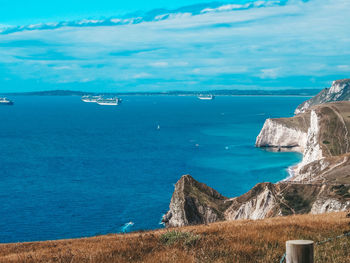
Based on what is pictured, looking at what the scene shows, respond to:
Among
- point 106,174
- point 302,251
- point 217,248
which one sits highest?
point 302,251

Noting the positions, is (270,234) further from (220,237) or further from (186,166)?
(186,166)

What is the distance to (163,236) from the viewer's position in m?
12.0

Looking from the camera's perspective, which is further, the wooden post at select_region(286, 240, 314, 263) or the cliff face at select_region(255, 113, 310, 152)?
the cliff face at select_region(255, 113, 310, 152)

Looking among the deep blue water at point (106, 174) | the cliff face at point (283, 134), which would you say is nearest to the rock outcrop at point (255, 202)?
the deep blue water at point (106, 174)

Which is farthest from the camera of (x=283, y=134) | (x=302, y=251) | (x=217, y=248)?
(x=283, y=134)

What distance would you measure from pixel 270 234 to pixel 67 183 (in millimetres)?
86984

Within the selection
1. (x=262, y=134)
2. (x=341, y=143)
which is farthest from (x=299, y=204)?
(x=262, y=134)

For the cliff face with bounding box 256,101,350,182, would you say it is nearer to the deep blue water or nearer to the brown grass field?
the deep blue water

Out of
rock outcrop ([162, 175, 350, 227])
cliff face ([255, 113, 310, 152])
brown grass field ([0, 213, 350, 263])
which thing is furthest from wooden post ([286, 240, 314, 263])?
cliff face ([255, 113, 310, 152])

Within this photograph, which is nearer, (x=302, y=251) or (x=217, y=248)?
(x=302, y=251)

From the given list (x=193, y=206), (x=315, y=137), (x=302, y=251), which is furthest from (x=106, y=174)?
(x=302, y=251)

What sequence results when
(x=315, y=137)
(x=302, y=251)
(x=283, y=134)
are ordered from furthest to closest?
1. (x=283, y=134)
2. (x=315, y=137)
3. (x=302, y=251)

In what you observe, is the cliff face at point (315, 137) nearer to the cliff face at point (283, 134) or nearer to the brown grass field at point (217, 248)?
the cliff face at point (283, 134)

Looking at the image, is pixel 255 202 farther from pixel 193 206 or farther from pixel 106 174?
pixel 106 174
